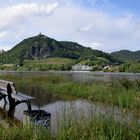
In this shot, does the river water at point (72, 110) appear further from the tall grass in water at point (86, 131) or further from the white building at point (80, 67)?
the white building at point (80, 67)

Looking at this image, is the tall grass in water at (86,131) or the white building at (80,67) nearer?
the tall grass in water at (86,131)

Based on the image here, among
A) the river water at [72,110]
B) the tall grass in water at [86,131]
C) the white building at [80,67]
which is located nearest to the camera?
the tall grass in water at [86,131]

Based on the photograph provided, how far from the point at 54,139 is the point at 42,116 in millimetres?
1623

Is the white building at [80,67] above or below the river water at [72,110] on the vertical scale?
above

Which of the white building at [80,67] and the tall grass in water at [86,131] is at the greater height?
the white building at [80,67]

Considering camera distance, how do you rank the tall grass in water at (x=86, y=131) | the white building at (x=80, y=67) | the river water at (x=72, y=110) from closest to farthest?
1. the tall grass in water at (x=86, y=131)
2. the river water at (x=72, y=110)
3. the white building at (x=80, y=67)

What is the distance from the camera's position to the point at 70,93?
20.7m

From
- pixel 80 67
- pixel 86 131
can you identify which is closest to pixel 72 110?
pixel 86 131

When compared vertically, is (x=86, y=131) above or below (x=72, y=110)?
below

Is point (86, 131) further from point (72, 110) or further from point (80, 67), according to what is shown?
point (80, 67)

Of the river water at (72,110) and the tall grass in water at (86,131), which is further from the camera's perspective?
the river water at (72,110)

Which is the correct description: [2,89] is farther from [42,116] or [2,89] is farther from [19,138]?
[19,138]

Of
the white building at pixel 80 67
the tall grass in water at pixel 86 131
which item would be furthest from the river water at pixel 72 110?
the white building at pixel 80 67

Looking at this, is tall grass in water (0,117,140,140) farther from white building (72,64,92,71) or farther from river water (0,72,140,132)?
white building (72,64,92,71)
